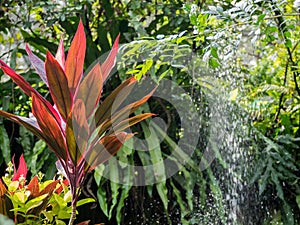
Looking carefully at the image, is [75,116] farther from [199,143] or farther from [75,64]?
[199,143]

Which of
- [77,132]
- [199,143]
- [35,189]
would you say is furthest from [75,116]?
[199,143]

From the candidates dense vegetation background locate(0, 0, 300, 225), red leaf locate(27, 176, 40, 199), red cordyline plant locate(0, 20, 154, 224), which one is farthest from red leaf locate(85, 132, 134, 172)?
dense vegetation background locate(0, 0, 300, 225)

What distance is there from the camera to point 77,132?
Answer: 0.91 m

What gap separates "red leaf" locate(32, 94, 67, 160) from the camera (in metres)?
0.91

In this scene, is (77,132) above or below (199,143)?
above

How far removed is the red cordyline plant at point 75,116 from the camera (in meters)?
0.90

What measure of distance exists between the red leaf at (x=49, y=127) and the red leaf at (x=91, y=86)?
7cm

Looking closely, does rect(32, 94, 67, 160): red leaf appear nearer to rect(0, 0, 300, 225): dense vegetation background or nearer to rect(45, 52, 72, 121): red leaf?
rect(45, 52, 72, 121): red leaf

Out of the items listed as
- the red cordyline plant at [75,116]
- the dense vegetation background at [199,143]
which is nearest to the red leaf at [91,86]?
the red cordyline plant at [75,116]

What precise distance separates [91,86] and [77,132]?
0.09 metres

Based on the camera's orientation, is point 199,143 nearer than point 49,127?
No

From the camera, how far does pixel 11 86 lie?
2578 millimetres

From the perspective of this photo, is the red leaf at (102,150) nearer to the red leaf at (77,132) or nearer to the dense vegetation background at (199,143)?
the red leaf at (77,132)

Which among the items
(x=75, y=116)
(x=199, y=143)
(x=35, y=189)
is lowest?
(x=199, y=143)
